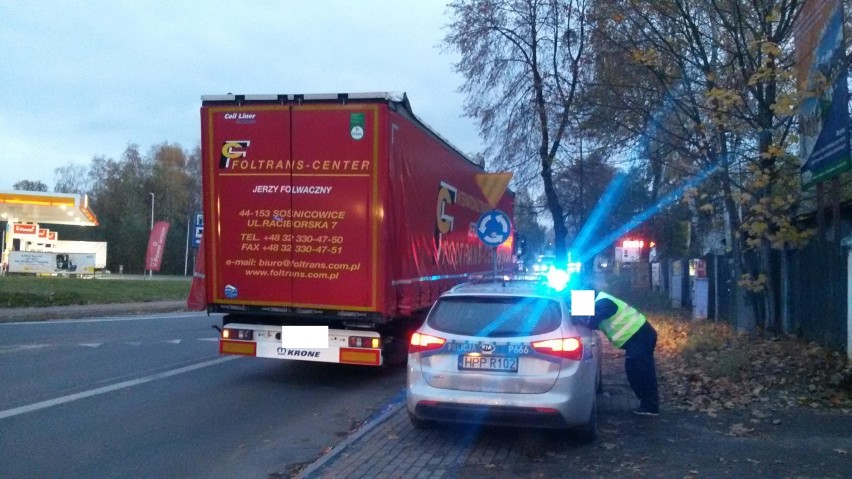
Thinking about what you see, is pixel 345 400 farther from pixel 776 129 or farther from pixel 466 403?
pixel 776 129

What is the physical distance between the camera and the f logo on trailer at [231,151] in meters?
10.3

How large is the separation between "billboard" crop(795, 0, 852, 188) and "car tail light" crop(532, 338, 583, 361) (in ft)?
13.0

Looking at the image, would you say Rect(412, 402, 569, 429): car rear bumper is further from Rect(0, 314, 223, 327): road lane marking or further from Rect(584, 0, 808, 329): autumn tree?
Rect(0, 314, 223, 327): road lane marking

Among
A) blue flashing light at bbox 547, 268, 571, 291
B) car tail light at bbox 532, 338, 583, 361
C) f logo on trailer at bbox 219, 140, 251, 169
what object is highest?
f logo on trailer at bbox 219, 140, 251, 169

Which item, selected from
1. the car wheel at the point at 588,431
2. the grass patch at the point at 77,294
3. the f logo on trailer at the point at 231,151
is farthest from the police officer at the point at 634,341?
the grass patch at the point at 77,294

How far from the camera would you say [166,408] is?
366 inches

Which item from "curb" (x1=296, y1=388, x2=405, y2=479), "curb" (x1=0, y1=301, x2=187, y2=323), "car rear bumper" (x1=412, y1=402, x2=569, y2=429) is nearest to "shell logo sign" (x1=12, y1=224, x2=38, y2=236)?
"curb" (x1=0, y1=301, x2=187, y2=323)

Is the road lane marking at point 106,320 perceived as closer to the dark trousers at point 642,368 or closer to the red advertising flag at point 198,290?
the red advertising flag at point 198,290

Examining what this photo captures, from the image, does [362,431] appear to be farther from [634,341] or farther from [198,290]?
[198,290]

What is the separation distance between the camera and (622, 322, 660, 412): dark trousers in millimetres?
8656

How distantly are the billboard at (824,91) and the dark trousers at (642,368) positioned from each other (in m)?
2.87

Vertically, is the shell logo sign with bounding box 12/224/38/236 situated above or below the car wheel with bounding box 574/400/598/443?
above

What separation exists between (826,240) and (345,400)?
7.52 meters

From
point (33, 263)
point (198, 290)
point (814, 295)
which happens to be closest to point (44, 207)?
point (33, 263)
